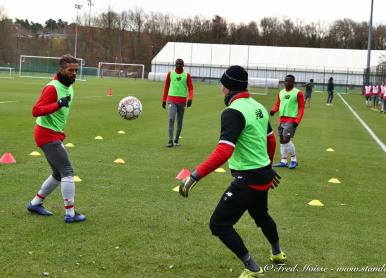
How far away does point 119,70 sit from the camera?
3317 inches

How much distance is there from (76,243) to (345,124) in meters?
18.5

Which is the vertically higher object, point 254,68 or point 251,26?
point 251,26

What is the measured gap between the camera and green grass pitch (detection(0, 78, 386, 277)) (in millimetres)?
5230

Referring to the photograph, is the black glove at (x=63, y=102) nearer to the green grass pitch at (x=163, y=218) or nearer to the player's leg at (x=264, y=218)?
the green grass pitch at (x=163, y=218)

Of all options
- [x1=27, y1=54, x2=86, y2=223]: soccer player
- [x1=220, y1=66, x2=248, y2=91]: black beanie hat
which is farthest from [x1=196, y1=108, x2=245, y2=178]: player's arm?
[x1=27, y1=54, x2=86, y2=223]: soccer player

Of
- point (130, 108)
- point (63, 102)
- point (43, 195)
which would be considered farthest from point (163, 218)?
point (130, 108)

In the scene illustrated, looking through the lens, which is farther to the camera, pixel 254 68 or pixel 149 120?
pixel 254 68

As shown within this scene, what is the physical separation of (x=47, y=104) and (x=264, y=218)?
2765 mm

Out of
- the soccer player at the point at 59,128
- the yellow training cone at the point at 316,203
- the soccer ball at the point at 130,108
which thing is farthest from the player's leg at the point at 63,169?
the soccer ball at the point at 130,108

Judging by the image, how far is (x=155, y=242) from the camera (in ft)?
19.2

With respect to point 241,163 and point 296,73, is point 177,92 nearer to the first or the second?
point 241,163

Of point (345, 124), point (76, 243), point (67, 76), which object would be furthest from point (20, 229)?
point (345, 124)

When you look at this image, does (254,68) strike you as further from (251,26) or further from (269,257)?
(269,257)

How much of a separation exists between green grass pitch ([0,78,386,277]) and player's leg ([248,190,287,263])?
0.18m
